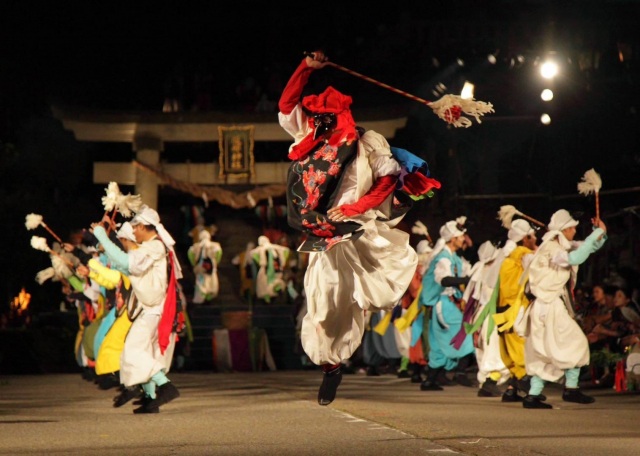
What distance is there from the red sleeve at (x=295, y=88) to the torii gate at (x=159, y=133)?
2616 centimetres

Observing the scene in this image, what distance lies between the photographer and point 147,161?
116ft

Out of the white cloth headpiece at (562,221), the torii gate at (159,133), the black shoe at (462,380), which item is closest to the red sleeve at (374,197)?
the white cloth headpiece at (562,221)

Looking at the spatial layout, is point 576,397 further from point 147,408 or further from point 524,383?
point 147,408

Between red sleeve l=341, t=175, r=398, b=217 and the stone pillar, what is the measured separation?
88.8 feet

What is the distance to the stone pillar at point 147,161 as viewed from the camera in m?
35.1

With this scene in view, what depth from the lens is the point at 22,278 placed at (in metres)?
32.2

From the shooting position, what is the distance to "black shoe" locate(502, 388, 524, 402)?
1272cm

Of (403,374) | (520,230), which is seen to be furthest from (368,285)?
(403,374)

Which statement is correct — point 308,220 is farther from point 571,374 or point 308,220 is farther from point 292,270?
point 292,270

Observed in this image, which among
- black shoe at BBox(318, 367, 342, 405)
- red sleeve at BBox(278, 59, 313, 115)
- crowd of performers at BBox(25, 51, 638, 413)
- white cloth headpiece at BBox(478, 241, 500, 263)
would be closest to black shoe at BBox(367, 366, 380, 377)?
crowd of performers at BBox(25, 51, 638, 413)

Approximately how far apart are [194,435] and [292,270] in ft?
69.6

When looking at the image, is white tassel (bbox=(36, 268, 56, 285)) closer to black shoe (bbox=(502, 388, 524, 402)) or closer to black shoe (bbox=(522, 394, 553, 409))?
black shoe (bbox=(502, 388, 524, 402))

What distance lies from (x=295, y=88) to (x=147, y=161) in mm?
27340

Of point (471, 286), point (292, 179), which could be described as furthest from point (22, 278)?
point (292, 179)
